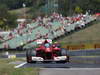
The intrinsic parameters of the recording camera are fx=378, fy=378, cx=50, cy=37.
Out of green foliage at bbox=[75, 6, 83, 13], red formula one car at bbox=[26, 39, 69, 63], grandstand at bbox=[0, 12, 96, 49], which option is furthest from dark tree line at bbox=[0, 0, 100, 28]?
A: red formula one car at bbox=[26, 39, 69, 63]

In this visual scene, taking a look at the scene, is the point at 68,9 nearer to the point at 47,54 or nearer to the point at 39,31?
the point at 39,31

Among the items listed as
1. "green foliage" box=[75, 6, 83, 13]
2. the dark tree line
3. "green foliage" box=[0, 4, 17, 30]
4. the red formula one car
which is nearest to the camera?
the red formula one car

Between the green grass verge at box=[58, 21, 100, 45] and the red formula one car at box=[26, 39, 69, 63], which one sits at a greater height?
the green grass verge at box=[58, 21, 100, 45]

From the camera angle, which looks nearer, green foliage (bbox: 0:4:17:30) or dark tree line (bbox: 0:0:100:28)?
dark tree line (bbox: 0:0:100:28)

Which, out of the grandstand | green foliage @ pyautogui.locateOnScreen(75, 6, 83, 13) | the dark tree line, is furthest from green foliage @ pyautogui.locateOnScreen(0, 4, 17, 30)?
the grandstand

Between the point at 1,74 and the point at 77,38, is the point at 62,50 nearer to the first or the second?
the point at 1,74

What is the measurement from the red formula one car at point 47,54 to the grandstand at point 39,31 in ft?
63.4

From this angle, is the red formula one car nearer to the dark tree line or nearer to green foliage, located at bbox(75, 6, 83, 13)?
the dark tree line

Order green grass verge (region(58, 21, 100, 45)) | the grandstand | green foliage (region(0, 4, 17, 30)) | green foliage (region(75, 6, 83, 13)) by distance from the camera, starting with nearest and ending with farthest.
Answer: the grandstand
green grass verge (region(58, 21, 100, 45))
green foliage (region(75, 6, 83, 13))
green foliage (region(0, 4, 17, 30))

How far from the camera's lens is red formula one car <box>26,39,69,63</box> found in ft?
53.5

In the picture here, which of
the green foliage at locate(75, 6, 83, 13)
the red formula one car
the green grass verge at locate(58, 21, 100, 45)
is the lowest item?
the red formula one car

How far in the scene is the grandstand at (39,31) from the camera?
38031 millimetres

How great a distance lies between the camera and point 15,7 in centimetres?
13450

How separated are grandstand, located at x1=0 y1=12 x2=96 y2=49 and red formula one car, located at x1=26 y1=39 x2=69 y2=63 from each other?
19.3 m
